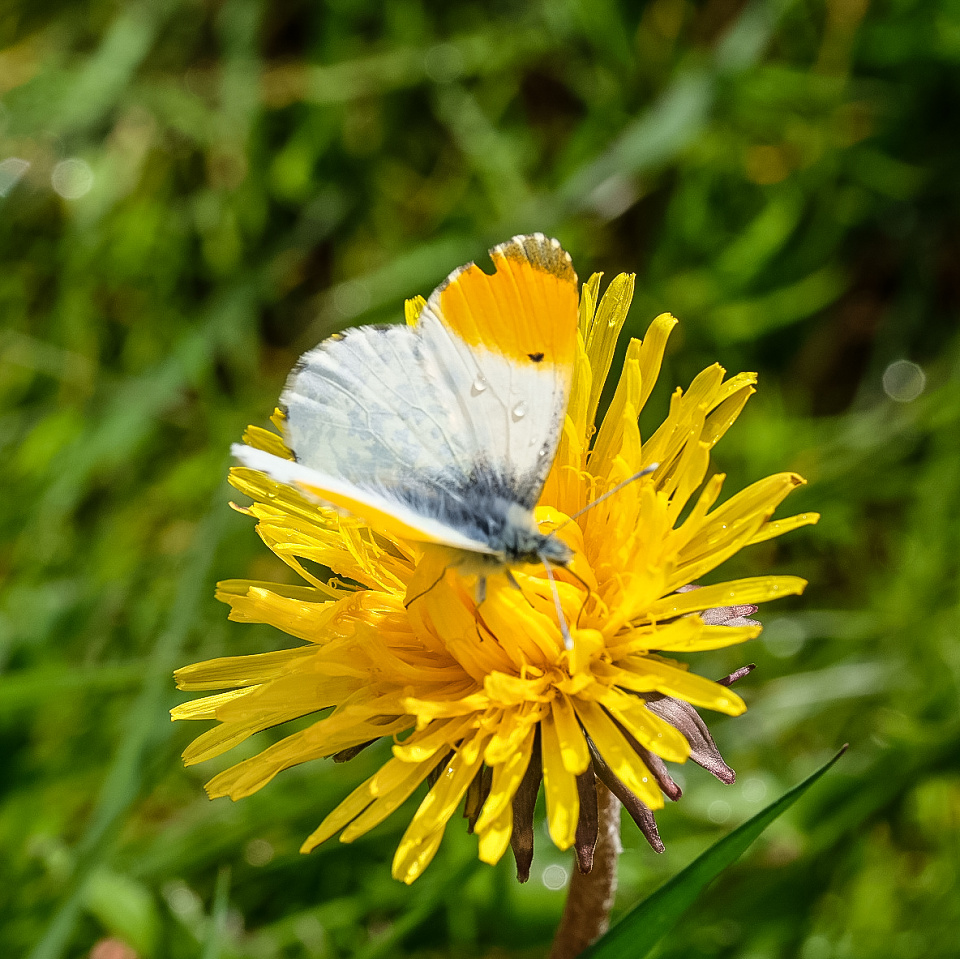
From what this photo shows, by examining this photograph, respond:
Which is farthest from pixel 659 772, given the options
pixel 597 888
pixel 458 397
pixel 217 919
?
pixel 217 919

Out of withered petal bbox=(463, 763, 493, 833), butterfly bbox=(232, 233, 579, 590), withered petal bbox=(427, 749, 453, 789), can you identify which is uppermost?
butterfly bbox=(232, 233, 579, 590)

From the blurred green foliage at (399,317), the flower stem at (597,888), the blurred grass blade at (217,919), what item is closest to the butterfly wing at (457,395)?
the flower stem at (597,888)

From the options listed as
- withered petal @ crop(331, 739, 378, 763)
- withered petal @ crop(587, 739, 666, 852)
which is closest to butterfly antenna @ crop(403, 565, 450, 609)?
withered petal @ crop(331, 739, 378, 763)

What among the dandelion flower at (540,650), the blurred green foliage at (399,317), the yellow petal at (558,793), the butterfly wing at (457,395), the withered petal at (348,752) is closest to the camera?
the yellow petal at (558,793)

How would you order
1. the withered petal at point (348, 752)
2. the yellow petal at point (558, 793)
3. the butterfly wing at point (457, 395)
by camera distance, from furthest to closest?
the butterfly wing at point (457, 395), the withered petal at point (348, 752), the yellow petal at point (558, 793)

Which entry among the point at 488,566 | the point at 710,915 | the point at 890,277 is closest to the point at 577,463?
the point at 488,566

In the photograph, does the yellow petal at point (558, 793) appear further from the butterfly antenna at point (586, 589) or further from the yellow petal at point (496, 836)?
the butterfly antenna at point (586, 589)

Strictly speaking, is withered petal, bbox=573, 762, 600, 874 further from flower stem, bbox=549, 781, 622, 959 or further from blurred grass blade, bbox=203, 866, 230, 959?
blurred grass blade, bbox=203, 866, 230, 959
